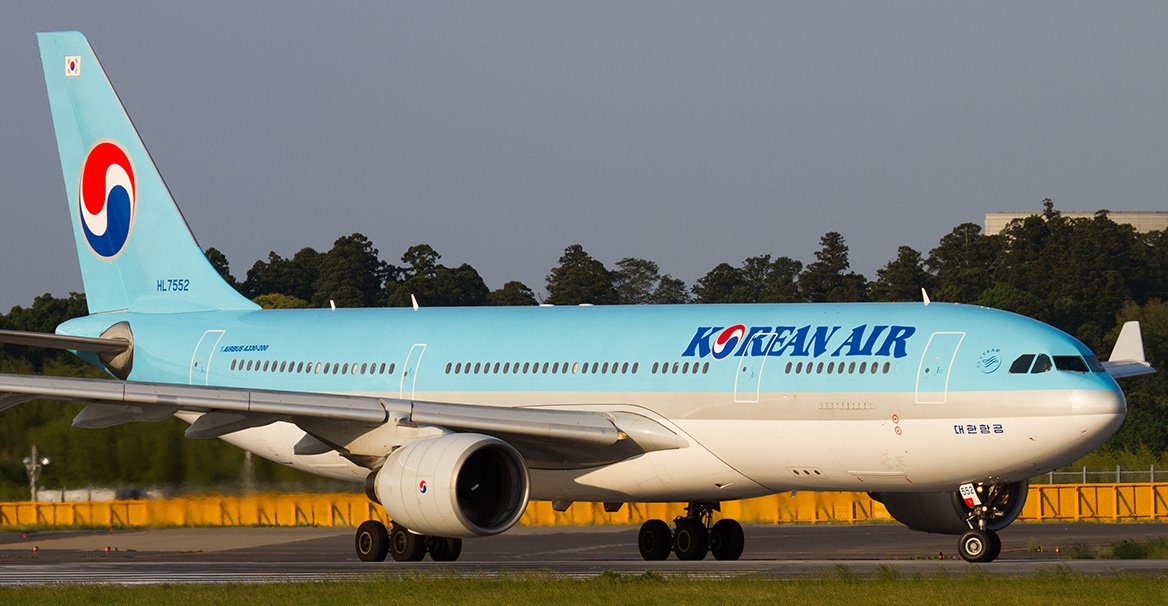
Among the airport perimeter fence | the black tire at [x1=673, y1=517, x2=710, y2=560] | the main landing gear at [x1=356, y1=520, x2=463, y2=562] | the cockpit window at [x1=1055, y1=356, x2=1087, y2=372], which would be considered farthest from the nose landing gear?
the airport perimeter fence

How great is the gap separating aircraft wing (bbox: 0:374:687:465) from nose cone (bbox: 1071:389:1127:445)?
18.4 ft

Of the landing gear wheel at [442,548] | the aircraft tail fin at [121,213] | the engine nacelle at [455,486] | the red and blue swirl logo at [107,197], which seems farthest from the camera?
the red and blue swirl logo at [107,197]

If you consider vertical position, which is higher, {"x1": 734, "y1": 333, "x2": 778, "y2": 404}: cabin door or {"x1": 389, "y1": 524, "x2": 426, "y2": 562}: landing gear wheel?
{"x1": 734, "y1": 333, "x2": 778, "y2": 404}: cabin door

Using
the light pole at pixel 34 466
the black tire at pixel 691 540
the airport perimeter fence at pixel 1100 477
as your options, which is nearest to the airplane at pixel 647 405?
the black tire at pixel 691 540

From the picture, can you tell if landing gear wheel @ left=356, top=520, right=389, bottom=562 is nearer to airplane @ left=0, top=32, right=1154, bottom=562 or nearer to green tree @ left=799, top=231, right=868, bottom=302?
airplane @ left=0, top=32, right=1154, bottom=562

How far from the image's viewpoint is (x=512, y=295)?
3497 inches

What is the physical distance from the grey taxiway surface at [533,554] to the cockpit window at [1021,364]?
2.46 meters

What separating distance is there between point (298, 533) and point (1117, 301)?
2638 inches

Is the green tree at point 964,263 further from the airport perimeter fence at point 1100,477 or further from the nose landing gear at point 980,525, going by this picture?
the nose landing gear at point 980,525

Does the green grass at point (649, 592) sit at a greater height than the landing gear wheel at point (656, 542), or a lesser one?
greater

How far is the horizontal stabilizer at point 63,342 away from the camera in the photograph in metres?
29.5

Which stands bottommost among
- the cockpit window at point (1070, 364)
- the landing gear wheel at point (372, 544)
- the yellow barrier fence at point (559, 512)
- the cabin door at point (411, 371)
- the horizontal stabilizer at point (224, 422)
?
the yellow barrier fence at point (559, 512)

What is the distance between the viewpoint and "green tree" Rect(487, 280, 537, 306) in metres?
87.8

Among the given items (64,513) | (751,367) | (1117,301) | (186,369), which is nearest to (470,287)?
(1117,301)
